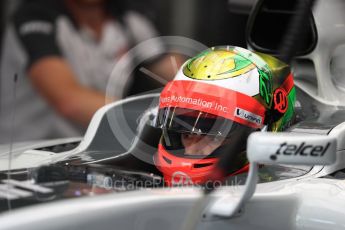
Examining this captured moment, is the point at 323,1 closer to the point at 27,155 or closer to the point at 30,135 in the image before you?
the point at 27,155

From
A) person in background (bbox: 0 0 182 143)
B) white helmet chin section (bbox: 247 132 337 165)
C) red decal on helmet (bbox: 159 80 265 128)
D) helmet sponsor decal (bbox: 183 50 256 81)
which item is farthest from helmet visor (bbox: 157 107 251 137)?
person in background (bbox: 0 0 182 143)

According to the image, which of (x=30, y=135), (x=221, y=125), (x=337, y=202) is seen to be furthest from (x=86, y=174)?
(x=30, y=135)

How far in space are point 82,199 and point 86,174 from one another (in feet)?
0.93

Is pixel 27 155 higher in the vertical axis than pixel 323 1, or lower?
lower

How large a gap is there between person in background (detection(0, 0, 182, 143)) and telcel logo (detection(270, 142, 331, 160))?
2.09 m

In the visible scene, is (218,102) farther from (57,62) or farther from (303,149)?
(57,62)

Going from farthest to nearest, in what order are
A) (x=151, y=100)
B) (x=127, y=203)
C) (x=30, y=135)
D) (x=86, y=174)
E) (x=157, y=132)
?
(x=30, y=135) < (x=151, y=100) < (x=157, y=132) < (x=86, y=174) < (x=127, y=203)

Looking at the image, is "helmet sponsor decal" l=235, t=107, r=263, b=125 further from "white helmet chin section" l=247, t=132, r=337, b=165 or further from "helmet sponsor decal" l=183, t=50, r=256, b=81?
"white helmet chin section" l=247, t=132, r=337, b=165

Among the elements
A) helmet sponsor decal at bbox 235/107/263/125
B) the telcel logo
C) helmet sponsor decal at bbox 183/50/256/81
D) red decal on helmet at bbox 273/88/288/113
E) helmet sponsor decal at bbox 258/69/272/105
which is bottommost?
the telcel logo

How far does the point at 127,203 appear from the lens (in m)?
1.55

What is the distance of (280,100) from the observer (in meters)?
2.21

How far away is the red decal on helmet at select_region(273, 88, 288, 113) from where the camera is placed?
2.19 metres

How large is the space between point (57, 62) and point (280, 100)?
1684 millimetres

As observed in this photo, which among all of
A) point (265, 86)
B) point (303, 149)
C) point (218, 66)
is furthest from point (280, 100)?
point (303, 149)
